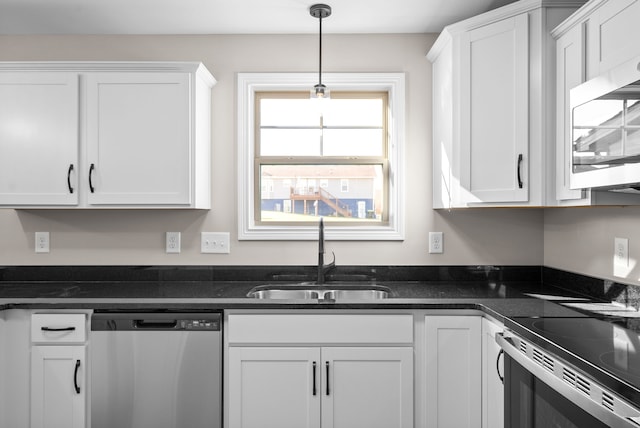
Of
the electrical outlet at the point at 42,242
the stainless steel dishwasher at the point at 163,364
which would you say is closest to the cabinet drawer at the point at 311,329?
the stainless steel dishwasher at the point at 163,364

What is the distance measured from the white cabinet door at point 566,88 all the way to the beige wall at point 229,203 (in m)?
0.76

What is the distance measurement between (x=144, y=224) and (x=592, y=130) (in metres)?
2.29

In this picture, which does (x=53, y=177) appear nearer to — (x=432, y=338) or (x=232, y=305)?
(x=232, y=305)

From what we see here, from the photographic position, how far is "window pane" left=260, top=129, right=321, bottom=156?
2793 millimetres

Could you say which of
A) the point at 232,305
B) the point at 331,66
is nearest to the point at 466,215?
the point at 331,66

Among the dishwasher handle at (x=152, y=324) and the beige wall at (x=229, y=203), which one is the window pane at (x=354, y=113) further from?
the dishwasher handle at (x=152, y=324)

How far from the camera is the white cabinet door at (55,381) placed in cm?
209

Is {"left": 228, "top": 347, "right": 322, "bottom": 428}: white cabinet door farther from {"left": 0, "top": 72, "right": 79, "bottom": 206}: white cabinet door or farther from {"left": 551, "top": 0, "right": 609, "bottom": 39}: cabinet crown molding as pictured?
{"left": 551, "top": 0, "right": 609, "bottom": 39}: cabinet crown molding

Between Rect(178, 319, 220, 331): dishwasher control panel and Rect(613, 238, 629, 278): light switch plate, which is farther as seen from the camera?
Rect(178, 319, 220, 331): dishwasher control panel

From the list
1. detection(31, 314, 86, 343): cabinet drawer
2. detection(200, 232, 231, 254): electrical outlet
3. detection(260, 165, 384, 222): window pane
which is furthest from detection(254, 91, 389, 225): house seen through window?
detection(31, 314, 86, 343): cabinet drawer

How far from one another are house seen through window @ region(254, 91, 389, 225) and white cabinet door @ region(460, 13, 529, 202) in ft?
2.13

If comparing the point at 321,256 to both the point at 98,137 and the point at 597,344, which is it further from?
the point at 597,344

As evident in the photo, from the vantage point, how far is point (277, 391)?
81.0 inches

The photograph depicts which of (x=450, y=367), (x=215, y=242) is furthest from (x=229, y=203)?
(x=450, y=367)
